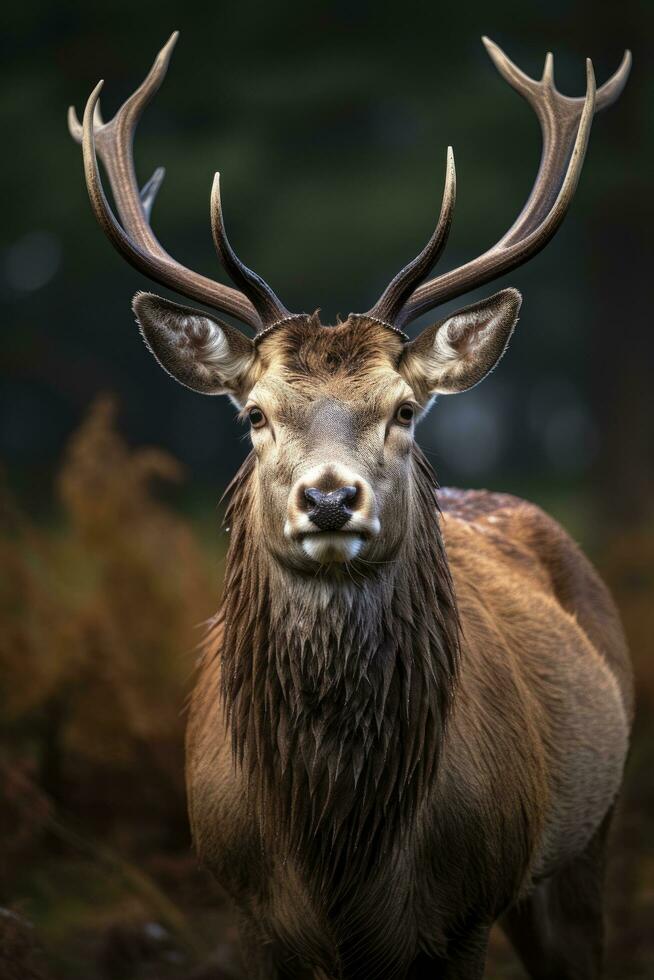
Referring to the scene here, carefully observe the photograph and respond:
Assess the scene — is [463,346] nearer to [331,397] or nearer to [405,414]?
[405,414]

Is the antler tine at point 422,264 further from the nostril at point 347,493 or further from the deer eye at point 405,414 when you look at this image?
the nostril at point 347,493

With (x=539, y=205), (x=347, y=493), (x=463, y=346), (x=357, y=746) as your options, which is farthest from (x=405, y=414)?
(x=539, y=205)

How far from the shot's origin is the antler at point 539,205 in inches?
157

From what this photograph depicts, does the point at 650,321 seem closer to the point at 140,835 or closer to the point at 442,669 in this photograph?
the point at 140,835

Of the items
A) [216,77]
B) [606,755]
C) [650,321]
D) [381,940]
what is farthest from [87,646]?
[650,321]

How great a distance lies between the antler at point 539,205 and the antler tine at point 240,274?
30cm

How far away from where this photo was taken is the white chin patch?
11.1 ft

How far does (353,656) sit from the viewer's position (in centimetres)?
371

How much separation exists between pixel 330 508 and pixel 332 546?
0.12 meters

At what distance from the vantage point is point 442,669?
3.97 meters

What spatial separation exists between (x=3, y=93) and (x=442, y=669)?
7346mm

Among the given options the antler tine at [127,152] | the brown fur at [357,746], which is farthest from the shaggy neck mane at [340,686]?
the antler tine at [127,152]

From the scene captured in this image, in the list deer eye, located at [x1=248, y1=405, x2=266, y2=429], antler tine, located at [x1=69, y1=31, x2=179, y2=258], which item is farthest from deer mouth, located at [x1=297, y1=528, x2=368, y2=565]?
antler tine, located at [x1=69, y1=31, x2=179, y2=258]

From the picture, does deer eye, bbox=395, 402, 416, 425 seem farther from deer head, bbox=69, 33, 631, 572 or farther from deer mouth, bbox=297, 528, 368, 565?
deer mouth, bbox=297, 528, 368, 565
